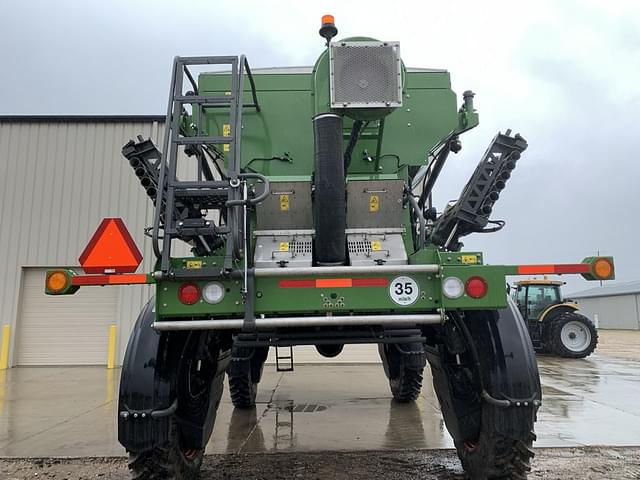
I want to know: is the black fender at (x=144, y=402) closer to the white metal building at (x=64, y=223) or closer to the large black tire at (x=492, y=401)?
the large black tire at (x=492, y=401)

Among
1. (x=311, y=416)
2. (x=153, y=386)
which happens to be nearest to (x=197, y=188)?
(x=153, y=386)

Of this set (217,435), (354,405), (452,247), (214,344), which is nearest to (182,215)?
(214,344)

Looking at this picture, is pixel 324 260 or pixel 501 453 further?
pixel 324 260

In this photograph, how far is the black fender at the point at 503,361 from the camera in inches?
118

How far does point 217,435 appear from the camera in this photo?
18.0ft

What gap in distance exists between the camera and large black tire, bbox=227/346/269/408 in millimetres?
6223

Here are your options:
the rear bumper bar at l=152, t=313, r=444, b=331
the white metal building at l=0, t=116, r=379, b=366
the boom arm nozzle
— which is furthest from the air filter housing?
the white metal building at l=0, t=116, r=379, b=366

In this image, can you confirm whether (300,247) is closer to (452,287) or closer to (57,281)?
(452,287)

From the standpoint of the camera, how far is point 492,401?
302 centimetres

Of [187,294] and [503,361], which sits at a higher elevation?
[187,294]

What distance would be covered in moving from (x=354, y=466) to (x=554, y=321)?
1216 centimetres

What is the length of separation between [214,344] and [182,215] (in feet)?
3.52

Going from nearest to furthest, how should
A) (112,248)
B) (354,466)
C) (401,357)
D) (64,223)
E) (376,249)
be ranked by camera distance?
1. (376,249)
2. (354,466)
3. (112,248)
4. (401,357)
5. (64,223)

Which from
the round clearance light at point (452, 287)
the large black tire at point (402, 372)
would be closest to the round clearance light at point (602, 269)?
the round clearance light at point (452, 287)
